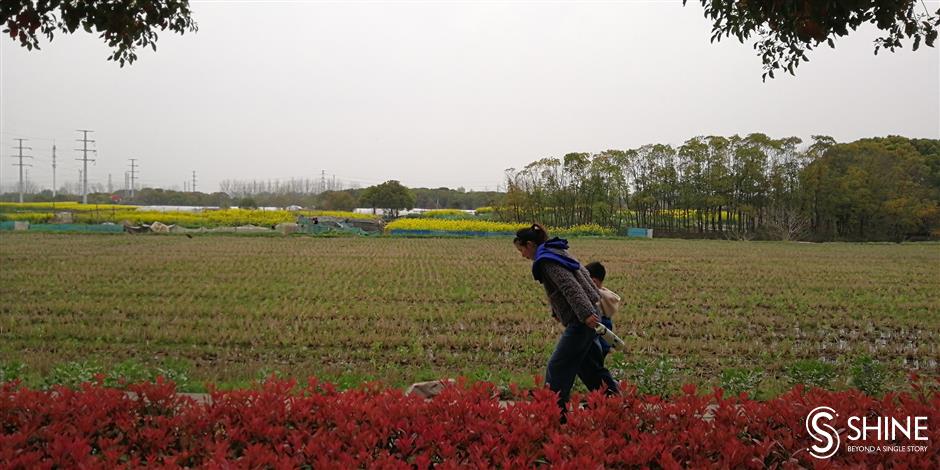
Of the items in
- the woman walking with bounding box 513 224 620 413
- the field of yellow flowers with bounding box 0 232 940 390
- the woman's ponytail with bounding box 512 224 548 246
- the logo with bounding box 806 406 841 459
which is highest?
the woman's ponytail with bounding box 512 224 548 246

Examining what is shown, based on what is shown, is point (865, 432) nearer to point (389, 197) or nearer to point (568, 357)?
point (568, 357)

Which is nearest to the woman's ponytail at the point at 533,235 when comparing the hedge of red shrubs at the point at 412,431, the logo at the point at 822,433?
the hedge of red shrubs at the point at 412,431

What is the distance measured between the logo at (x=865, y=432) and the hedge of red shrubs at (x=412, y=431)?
40 millimetres

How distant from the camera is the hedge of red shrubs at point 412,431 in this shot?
2.74m

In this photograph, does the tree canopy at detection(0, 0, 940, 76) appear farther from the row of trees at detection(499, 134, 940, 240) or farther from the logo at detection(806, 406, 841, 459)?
the row of trees at detection(499, 134, 940, 240)

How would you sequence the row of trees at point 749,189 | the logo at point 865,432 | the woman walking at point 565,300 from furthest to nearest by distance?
the row of trees at point 749,189 < the woman walking at point 565,300 < the logo at point 865,432

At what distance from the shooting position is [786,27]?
4281 mm

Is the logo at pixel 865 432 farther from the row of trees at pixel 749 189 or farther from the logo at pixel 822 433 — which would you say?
the row of trees at pixel 749 189

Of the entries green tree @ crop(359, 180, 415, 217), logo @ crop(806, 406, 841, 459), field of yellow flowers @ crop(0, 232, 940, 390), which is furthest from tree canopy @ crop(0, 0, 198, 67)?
green tree @ crop(359, 180, 415, 217)

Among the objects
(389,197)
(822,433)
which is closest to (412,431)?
(822,433)

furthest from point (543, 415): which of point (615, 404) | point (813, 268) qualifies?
point (813, 268)

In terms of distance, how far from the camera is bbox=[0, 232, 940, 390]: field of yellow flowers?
6.68 metres

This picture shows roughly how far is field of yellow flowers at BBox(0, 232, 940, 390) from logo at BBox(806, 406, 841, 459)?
1866 millimetres

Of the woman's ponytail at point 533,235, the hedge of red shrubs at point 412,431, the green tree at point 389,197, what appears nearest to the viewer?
the hedge of red shrubs at point 412,431
